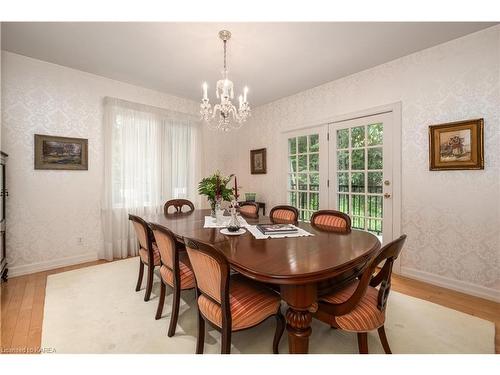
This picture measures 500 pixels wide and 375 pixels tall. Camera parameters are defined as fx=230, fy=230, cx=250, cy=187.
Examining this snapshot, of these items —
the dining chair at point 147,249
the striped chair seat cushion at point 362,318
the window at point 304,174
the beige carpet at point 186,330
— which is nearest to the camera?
the striped chair seat cushion at point 362,318

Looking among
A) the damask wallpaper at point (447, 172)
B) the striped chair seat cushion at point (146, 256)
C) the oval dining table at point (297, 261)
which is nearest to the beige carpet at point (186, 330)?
the striped chair seat cushion at point (146, 256)

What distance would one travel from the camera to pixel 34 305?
83.4 inches

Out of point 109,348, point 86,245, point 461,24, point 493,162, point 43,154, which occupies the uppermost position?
point 461,24

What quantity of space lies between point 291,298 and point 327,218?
51.9 inches

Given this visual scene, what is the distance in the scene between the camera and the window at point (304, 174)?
3729 millimetres

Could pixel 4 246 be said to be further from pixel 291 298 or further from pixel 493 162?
pixel 493 162

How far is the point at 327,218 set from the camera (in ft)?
7.50

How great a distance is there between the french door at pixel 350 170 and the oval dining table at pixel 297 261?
1.46 metres

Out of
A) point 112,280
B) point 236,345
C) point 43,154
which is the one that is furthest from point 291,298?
point 43,154

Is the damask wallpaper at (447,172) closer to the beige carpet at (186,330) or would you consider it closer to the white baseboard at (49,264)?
the beige carpet at (186,330)

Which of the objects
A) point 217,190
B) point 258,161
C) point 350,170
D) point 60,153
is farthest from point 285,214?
point 60,153

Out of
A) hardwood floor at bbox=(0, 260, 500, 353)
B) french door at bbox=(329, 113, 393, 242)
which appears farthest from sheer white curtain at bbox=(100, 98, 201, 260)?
french door at bbox=(329, 113, 393, 242)

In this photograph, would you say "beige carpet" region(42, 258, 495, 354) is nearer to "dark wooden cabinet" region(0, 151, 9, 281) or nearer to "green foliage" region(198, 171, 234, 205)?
"dark wooden cabinet" region(0, 151, 9, 281)

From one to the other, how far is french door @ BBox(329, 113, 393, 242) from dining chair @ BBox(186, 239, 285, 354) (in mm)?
2256
